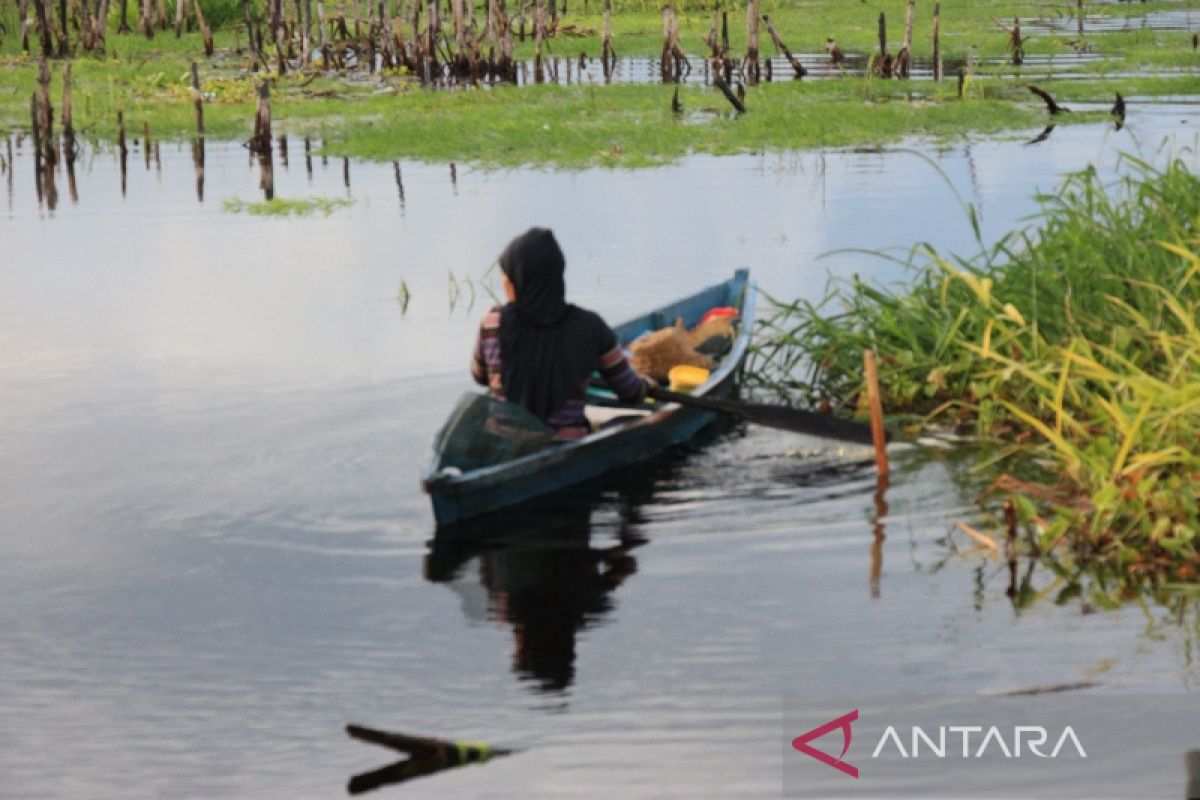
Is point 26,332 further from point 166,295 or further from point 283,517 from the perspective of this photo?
point 283,517

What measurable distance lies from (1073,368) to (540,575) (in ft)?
8.19

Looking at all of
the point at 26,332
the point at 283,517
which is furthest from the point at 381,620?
the point at 26,332

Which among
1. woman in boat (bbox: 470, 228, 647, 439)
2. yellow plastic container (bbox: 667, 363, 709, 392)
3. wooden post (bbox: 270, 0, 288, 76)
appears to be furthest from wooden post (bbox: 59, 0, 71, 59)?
woman in boat (bbox: 470, 228, 647, 439)

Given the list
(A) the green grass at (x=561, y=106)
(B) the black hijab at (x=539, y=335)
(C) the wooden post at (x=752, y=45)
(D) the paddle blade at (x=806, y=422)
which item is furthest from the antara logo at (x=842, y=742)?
(C) the wooden post at (x=752, y=45)

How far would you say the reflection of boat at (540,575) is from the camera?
6.87 metres

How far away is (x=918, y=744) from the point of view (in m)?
5.66

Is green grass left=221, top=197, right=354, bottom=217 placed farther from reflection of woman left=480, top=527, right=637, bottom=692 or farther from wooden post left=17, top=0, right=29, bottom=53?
wooden post left=17, top=0, right=29, bottom=53

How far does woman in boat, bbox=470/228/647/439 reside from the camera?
8.16m

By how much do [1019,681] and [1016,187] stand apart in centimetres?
1141

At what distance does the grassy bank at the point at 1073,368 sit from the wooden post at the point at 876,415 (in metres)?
0.49

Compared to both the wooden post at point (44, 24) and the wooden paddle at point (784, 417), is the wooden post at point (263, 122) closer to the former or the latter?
the wooden post at point (44, 24)

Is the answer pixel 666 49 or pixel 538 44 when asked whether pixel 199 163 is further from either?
pixel 666 49

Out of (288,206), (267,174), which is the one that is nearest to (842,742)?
(288,206)

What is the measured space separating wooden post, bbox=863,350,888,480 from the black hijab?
1.21 meters
